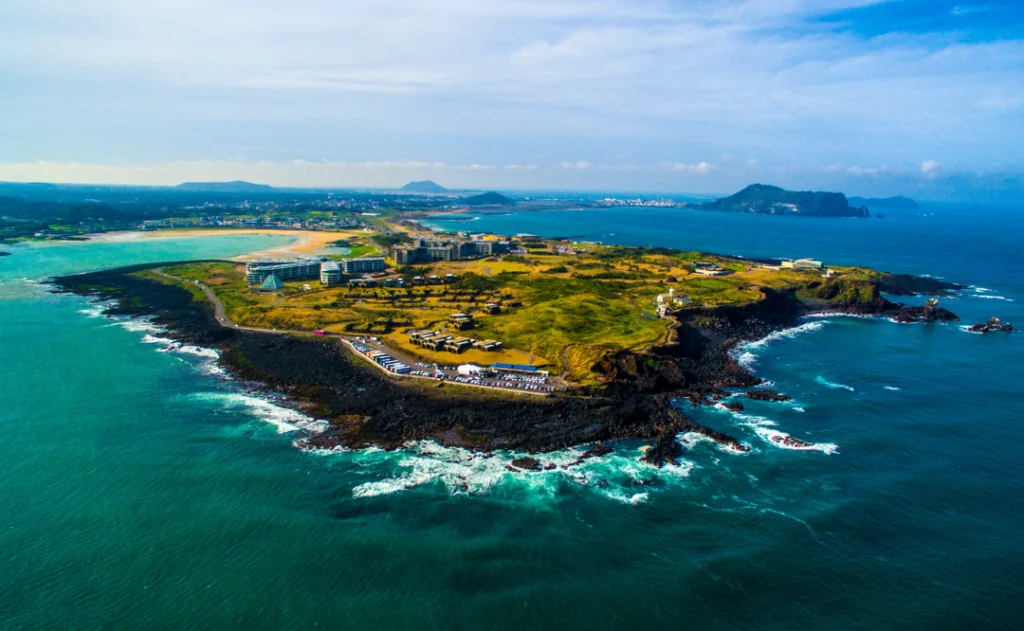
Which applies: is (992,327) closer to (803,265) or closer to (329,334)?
(803,265)

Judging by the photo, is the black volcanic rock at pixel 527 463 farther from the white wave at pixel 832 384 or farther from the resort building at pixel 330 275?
the resort building at pixel 330 275

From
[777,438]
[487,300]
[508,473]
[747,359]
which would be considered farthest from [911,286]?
[508,473]

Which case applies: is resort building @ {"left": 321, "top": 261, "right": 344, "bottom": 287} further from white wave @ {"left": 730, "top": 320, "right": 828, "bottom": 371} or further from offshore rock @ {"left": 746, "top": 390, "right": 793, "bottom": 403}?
offshore rock @ {"left": 746, "top": 390, "right": 793, "bottom": 403}

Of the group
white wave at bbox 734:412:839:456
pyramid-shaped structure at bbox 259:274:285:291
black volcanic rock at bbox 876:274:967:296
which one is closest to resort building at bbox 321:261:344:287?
pyramid-shaped structure at bbox 259:274:285:291

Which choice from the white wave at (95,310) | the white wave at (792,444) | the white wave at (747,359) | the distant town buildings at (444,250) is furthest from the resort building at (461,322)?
the distant town buildings at (444,250)

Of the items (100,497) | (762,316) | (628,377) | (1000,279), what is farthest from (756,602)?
(1000,279)

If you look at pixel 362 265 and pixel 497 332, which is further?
pixel 362 265
